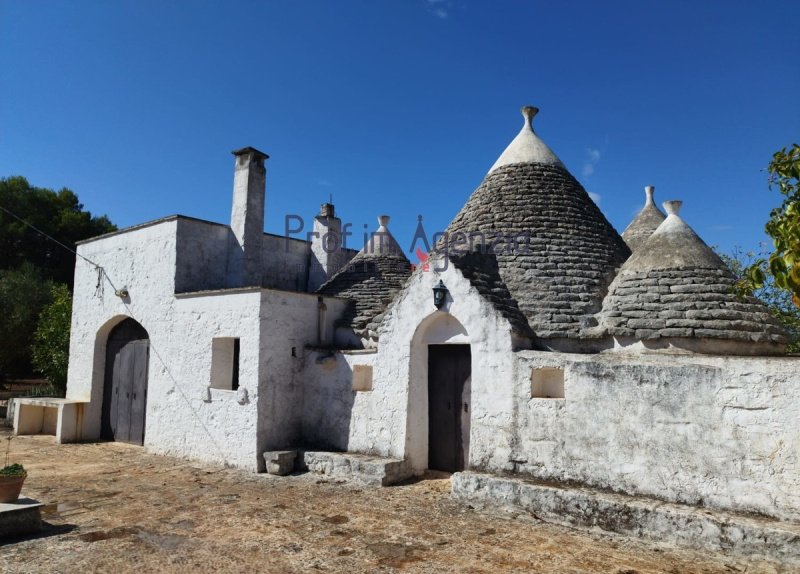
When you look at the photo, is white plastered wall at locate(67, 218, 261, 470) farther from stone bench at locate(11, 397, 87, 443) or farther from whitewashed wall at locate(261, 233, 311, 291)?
whitewashed wall at locate(261, 233, 311, 291)

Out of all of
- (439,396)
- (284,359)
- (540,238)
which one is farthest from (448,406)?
(540,238)

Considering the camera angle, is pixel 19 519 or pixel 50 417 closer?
pixel 19 519

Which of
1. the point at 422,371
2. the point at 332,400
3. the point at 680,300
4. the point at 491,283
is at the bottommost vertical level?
the point at 332,400

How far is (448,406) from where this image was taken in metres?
9.36

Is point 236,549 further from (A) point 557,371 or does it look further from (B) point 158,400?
(B) point 158,400

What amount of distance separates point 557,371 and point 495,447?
144cm

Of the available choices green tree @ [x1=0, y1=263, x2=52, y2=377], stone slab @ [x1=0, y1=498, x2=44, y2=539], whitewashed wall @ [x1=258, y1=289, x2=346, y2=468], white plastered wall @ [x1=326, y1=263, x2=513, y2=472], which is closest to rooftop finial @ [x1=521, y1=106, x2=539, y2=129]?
white plastered wall @ [x1=326, y1=263, x2=513, y2=472]

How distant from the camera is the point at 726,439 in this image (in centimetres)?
650

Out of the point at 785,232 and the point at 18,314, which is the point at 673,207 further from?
the point at 18,314

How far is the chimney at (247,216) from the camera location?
12.6 meters

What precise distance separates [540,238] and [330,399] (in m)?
4.72

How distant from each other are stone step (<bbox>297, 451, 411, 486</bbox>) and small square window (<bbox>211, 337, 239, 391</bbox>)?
2.31 metres

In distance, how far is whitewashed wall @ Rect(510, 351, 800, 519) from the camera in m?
6.20

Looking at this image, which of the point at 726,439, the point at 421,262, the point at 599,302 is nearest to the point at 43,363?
the point at 421,262
